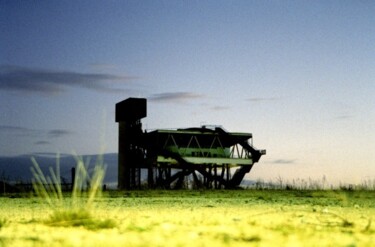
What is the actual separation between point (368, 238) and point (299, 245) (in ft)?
4.71

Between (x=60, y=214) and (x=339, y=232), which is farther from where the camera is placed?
(x=60, y=214)

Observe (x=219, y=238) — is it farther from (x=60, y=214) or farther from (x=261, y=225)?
(x=60, y=214)

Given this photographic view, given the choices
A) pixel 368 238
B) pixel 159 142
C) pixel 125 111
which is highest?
pixel 125 111

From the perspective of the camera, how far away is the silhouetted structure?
5034 cm

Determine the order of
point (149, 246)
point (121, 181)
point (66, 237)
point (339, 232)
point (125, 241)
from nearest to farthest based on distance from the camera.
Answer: point (149, 246) → point (125, 241) → point (66, 237) → point (339, 232) → point (121, 181)

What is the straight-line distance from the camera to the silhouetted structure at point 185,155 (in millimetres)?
50344

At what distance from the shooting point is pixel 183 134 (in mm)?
51438

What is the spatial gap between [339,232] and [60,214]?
4.03m

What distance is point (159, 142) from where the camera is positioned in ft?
168

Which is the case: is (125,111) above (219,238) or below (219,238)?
above

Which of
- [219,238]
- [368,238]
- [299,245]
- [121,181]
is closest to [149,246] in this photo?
[219,238]

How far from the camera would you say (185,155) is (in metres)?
51.6

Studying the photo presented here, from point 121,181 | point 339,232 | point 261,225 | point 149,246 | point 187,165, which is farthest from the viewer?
point 121,181

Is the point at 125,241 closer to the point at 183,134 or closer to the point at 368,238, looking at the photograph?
the point at 368,238
